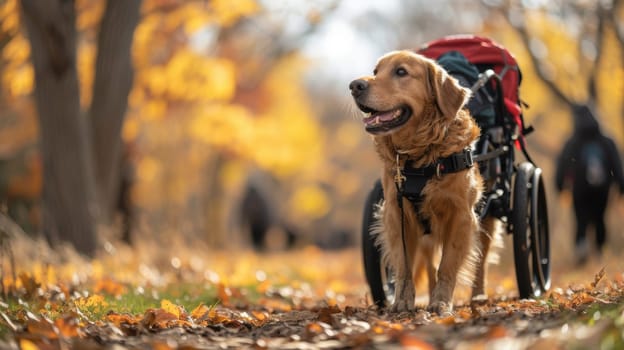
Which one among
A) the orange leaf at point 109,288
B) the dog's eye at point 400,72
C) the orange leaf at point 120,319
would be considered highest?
the dog's eye at point 400,72

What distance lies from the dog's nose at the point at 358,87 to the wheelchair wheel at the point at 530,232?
4.79 ft

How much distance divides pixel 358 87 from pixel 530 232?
1927 millimetres

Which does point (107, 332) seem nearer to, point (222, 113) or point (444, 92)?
point (444, 92)

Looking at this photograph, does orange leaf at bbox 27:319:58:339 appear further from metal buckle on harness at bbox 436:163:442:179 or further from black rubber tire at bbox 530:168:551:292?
black rubber tire at bbox 530:168:551:292

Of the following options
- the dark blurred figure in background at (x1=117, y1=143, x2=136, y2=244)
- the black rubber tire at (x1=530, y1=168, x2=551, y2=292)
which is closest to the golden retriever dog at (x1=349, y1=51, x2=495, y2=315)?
the black rubber tire at (x1=530, y1=168, x2=551, y2=292)

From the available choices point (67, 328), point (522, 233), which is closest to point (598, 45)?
point (522, 233)

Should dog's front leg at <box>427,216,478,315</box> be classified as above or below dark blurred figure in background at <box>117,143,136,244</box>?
below

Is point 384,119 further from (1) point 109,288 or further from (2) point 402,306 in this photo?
(1) point 109,288

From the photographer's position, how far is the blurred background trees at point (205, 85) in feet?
35.2

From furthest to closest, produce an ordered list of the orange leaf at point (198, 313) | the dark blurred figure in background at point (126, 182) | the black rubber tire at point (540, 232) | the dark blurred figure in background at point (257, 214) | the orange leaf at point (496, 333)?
1. the dark blurred figure in background at point (257, 214)
2. the dark blurred figure in background at point (126, 182)
3. the black rubber tire at point (540, 232)
4. the orange leaf at point (198, 313)
5. the orange leaf at point (496, 333)

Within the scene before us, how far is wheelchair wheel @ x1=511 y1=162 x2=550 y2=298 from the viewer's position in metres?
5.51

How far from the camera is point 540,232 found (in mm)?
6410

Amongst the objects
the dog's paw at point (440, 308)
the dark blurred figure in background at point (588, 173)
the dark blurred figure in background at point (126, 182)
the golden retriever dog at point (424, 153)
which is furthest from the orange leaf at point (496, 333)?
the dark blurred figure in background at point (126, 182)

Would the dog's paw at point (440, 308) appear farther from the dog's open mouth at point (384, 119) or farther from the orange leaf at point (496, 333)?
the orange leaf at point (496, 333)
